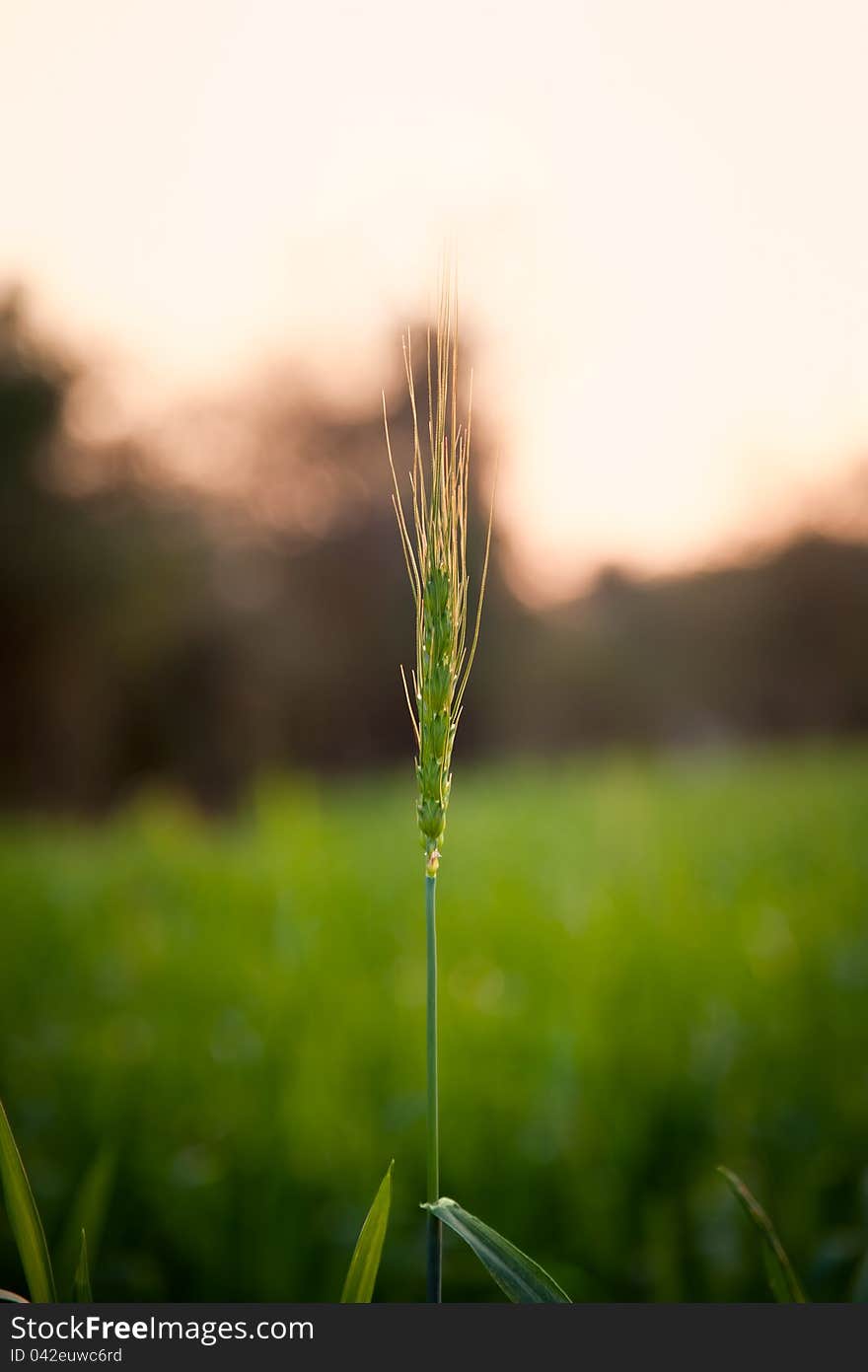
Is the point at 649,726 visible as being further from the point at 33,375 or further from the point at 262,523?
the point at 33,375

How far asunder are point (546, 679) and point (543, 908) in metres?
4.17

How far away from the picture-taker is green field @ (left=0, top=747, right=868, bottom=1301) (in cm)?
127

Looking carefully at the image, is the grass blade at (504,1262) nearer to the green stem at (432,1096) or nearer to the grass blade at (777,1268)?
the green stem at (432,1096)

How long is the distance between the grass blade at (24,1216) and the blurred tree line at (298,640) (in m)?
4.30

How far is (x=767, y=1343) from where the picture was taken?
49cm

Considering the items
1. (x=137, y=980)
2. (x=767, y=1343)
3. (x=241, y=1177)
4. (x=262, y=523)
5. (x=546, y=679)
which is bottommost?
(x=241, y=1177)

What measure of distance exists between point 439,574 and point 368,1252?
34cm

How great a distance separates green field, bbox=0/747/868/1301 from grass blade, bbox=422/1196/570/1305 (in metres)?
0.31

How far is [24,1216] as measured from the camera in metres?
0.45

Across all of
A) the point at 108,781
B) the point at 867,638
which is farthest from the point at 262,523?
the point at 867,638

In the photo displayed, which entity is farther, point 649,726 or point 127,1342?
point 649,726

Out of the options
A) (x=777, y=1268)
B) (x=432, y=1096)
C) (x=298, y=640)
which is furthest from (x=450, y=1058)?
(x=298, y=640)

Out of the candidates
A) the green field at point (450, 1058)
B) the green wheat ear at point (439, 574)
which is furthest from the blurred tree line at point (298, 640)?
the green wheat ear at point (439, 574)

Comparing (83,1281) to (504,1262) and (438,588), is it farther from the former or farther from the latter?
(438,588)
